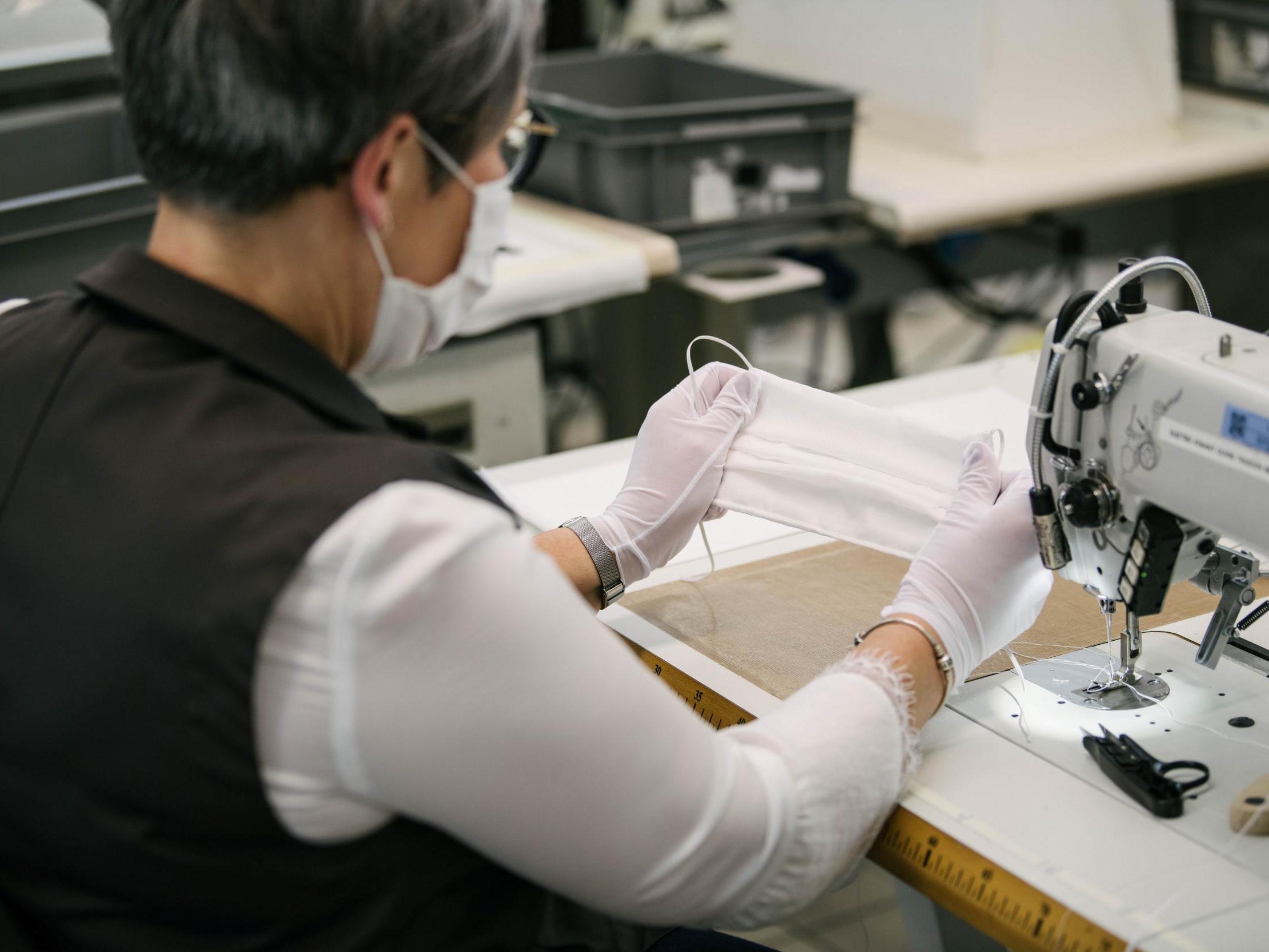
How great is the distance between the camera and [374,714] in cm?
71

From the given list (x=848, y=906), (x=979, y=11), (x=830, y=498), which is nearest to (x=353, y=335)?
(x=830, y=498)

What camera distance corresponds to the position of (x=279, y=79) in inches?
29.5

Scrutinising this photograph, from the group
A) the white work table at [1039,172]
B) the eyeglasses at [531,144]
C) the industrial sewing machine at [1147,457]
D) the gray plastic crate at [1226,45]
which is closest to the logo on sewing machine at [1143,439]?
the industrial sewing machine at [1147,457]

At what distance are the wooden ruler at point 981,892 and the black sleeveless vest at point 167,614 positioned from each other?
0.31 meters

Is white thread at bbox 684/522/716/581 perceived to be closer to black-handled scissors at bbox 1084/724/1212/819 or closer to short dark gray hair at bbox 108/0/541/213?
black-handled scissors at bbox 1084/724/1212/819

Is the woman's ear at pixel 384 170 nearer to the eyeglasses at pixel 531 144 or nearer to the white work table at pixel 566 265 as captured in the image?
the eyeglasses at pixel 531 144

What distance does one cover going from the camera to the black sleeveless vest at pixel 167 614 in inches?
28.3

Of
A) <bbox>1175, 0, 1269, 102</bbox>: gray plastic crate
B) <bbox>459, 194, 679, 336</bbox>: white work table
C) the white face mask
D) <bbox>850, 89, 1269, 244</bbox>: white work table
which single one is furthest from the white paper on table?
<bbox>1175, 0, 1269, 102</bbox>: gray plastic crate

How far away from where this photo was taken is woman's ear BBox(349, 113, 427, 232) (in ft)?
2.57

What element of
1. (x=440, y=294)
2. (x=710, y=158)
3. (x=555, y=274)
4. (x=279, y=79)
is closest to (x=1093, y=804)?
(x=440, y=294)

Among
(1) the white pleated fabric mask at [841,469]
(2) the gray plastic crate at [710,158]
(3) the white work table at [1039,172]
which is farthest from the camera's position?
(3) the white work table at [1039,172]

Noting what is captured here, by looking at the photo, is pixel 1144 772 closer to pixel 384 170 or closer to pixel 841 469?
pixel 841 469

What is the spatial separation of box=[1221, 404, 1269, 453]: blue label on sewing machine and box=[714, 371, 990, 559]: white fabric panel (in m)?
0.32

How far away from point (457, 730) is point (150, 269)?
0.34 meters
